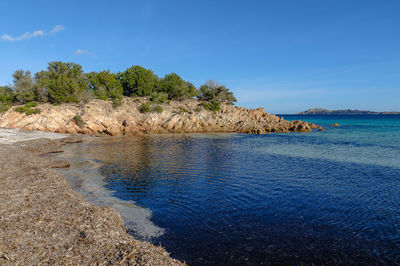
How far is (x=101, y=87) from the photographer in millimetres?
53750

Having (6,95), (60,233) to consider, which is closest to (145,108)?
(6,95)

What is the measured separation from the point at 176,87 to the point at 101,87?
18092 millimetres

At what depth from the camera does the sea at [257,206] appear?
7.59m

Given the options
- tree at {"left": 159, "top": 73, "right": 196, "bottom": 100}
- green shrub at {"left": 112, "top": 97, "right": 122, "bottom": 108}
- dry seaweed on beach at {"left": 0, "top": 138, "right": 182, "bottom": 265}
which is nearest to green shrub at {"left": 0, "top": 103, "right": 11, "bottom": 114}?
green shrub at {"left": 112, "top": 97, "right": 122, "bottom": 108}

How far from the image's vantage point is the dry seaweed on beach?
5703 mm

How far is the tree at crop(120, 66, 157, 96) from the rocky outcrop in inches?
163

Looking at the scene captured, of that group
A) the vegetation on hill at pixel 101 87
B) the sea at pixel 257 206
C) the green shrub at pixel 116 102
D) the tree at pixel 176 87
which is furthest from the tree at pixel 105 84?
the sea at pixel 257 206

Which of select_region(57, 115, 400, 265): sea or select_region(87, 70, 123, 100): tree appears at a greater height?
select_region(87, 70, 123, 100): tree

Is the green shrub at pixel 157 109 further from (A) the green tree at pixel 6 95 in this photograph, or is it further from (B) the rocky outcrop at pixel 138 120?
(A) the green tree at pixel 6 95

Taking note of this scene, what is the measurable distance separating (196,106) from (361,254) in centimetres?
5187

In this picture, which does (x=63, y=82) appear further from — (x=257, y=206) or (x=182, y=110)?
(x=257, y=206)

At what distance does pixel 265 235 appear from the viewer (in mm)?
8516

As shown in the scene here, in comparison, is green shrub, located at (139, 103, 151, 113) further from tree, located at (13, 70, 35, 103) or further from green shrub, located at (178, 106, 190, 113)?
tree, located at (13, 70, 35, 103)

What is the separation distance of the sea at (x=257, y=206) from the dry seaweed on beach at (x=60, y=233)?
1424 millimetres
